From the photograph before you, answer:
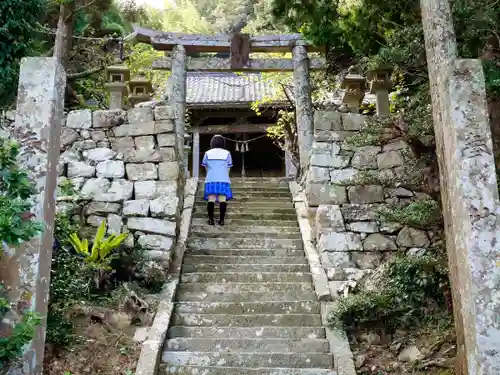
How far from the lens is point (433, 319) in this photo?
562 cm

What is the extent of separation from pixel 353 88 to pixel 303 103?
1061 mm

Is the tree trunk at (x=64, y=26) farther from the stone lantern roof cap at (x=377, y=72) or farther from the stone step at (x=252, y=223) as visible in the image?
the stone lantern roof cap at (x=377, y=72)

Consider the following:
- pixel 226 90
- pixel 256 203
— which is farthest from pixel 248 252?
pixel 226 90

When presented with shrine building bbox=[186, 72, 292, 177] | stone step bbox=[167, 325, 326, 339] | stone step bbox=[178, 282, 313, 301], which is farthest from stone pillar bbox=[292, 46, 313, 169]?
stone step bbox=[167, 325, 326, 339]

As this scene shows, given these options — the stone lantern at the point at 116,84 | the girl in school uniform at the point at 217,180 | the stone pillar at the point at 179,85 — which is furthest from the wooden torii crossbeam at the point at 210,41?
the girl in school uniform at the point at 217,180

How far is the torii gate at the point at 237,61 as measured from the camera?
9.65 metres

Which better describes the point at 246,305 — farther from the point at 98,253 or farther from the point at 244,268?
the point at 98,253

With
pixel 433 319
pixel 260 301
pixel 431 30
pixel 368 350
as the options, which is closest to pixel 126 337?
pixel 260 301

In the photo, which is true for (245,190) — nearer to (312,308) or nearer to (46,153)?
(312,308)

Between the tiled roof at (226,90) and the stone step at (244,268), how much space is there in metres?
6.79

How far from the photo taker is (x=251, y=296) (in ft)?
20.7

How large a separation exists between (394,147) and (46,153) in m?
5.49

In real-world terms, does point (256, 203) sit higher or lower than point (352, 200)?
higher

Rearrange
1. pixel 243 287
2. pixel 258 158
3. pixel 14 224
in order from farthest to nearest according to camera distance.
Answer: pixel 258 158 → pixel 243 287 → pixel 14 224
